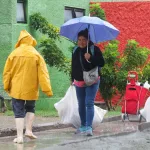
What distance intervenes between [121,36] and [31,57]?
9.25 m

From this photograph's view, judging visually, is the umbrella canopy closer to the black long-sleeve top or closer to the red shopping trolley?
the black long-sleeve top

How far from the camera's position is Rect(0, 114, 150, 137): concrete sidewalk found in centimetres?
995

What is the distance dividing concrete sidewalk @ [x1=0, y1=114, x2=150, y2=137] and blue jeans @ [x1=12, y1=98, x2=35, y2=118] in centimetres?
72

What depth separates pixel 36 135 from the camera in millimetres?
9703

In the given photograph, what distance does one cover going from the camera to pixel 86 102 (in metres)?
9.75

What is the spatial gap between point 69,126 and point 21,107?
247 centimetres

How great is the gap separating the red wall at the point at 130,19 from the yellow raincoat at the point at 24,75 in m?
8.78

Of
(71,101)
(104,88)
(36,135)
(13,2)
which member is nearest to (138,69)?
(104,88)

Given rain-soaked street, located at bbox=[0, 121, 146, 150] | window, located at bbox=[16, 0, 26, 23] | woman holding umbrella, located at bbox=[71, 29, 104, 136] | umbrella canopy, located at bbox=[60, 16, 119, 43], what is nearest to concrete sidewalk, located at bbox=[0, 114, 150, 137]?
rain-soaked street, located at bbox=[0, 121, 146, 150]

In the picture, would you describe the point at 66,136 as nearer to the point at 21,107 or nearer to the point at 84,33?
the point at 21,107

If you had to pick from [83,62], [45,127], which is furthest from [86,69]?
[45,127]

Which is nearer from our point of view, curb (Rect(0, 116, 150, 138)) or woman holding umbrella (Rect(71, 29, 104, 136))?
curb (Rect(0, 116, 150, 138))

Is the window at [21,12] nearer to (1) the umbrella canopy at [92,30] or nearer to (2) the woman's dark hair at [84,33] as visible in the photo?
(1) the umbrella canopy at [92,30]

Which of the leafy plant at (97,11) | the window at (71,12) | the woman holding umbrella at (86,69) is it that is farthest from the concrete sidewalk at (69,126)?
the window at (71,12)
